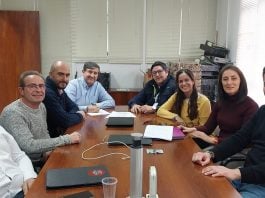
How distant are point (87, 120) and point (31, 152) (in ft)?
2.79

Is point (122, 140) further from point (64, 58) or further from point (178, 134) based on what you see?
point (64, 58)

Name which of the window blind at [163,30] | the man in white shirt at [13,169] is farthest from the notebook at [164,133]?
the window blind at [163,30]

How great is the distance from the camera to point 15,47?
466cm

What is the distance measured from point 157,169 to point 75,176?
0.42 meters

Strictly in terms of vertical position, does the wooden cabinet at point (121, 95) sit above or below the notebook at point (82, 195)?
below

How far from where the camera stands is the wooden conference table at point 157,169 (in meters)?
1.24

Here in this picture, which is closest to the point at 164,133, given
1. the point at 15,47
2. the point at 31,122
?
the point at 31,122

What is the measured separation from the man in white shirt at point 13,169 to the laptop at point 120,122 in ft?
2.61

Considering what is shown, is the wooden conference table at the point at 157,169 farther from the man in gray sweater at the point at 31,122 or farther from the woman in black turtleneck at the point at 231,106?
the woman in black turtleneck at the point at 231,106

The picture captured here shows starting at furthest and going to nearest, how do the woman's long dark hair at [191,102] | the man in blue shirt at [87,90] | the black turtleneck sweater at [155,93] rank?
1. the man in blue shirt at [87,90]
2. the black turtleneck sweater at [155,93]
3. the woman's long dark hair at [191,102]

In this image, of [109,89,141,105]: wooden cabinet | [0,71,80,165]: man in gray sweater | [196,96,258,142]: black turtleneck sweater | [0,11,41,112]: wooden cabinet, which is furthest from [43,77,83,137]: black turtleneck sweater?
[0,11,41,112]: wooden cabinet

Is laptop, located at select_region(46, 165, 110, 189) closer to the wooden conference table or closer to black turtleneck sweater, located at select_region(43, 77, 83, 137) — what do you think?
the wooden conference table

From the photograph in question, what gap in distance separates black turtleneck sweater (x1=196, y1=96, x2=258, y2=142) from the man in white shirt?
4.80 ft

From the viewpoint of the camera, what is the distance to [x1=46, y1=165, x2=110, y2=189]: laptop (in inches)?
50.2
